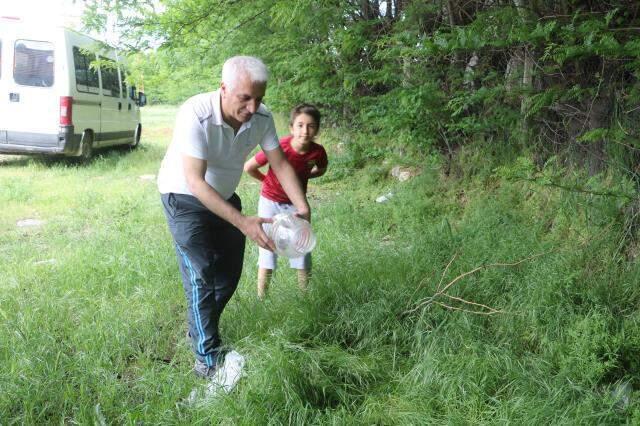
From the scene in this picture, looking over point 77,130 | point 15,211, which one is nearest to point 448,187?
point 15,211

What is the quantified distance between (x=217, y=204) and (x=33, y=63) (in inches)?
329

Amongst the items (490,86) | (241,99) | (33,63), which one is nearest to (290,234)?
(241,99)

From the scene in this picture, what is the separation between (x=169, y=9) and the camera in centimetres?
538

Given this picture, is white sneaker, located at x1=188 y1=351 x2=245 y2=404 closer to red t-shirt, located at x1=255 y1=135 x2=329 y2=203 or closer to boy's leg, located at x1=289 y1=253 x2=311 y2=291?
boy's leg, located at x1=289 y1=253 x2=311 y2=291

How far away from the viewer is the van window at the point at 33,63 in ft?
30.6

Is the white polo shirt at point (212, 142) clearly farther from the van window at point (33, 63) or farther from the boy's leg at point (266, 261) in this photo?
the van window at point (33, 63)

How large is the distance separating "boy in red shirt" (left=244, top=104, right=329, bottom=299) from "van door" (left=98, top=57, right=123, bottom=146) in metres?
8.17

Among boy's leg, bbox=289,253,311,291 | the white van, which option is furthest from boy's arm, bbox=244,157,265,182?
the white van

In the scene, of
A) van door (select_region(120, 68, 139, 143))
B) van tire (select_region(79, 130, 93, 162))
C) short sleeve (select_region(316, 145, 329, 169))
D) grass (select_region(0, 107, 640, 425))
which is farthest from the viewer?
van door (select_region(120, 68, 139, 143))

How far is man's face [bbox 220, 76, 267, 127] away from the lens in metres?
2.73

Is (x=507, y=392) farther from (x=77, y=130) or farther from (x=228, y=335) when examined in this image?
(x=77, y=130)

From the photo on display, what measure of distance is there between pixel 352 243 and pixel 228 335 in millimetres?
1968

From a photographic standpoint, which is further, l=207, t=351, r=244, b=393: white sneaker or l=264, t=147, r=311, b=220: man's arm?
l=264, t=147, r=311, b=220: man's arm

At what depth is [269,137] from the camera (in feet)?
10.7
